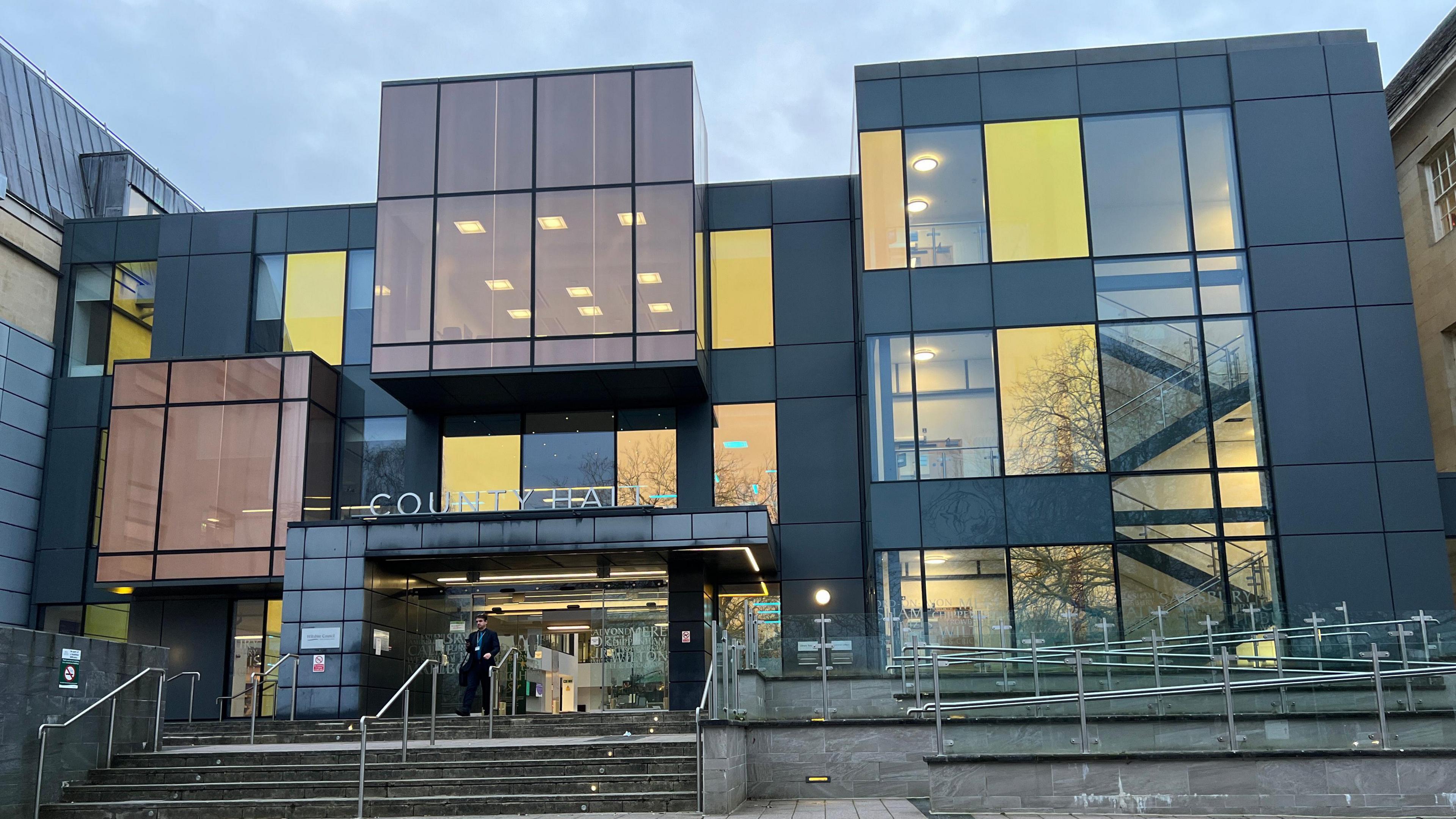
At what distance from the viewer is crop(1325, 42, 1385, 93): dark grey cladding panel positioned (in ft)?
76.4

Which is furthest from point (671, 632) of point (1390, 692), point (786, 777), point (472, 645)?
point (1390, 692)

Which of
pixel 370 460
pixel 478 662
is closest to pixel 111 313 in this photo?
pixel 370 460

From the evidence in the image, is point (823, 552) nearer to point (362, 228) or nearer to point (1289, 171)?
point (1289, 171)

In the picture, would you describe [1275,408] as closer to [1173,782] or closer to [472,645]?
[1173,782]

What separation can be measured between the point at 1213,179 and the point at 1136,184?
4.81 ft

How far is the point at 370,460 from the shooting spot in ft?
88.1

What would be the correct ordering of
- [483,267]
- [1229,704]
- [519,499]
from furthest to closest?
[519,499] → [483,267] → [1229,704]

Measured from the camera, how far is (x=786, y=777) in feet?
52.3

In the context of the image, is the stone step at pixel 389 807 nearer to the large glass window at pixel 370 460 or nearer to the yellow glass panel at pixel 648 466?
the yellow glass panel at pixel 648 466

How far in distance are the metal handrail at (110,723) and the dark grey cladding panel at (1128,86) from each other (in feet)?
62.3

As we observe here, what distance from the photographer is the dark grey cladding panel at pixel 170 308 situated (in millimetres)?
27844

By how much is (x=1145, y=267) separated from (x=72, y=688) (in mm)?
18785

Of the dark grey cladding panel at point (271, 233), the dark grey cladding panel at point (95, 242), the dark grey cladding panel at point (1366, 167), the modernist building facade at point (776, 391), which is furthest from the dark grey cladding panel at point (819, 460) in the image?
the dark grey cladding panel at point (95, 242)

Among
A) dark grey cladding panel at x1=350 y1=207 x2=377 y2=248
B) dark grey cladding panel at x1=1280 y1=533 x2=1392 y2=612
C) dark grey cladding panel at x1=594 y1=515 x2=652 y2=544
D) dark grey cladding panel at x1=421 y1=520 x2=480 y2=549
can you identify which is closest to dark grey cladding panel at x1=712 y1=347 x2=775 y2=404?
dark grey cladding panel at x1=594 y1=515 x2=652 y2=544
